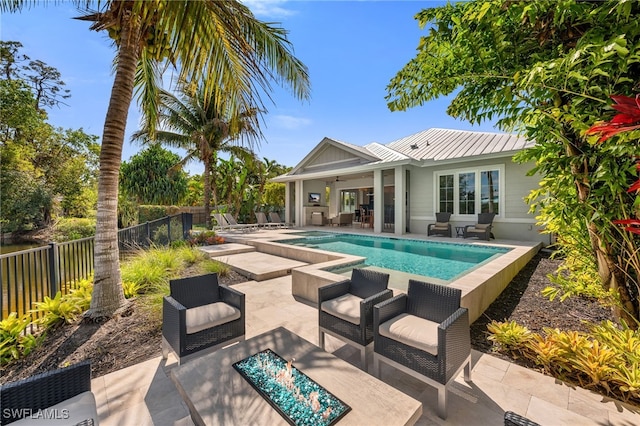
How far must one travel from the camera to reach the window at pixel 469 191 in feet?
Answer: 37.3

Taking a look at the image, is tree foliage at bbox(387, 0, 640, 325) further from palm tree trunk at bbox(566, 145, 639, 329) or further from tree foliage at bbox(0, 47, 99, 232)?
tree foliage at bbox(0, 47, 99, 232)

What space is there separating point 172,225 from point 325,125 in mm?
10437

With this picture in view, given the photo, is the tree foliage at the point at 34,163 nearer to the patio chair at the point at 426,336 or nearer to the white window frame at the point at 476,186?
the patio chair at the point at 426,336

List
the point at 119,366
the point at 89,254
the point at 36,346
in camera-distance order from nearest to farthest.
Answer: the point at 119,366 → the point at 36,346 → the point at 89,254

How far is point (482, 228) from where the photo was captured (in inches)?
422

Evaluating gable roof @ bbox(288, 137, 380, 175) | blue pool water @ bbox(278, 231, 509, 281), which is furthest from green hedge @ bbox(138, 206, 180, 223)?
blue pool water @ bbox(278, 231, 509, 281)

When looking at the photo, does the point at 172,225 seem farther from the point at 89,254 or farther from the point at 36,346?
the point at 36,346

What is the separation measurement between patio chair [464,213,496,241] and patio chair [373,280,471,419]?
9.02m

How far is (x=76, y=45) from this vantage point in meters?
5.68

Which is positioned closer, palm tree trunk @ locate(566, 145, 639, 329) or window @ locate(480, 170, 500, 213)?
palm tree trunk @ locate(566, 145, 639, 329)

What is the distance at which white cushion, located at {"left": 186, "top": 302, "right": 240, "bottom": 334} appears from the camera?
303cm

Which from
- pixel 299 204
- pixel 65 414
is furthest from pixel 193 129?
pixel 65 414

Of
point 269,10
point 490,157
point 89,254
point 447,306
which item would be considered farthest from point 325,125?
point 447,306

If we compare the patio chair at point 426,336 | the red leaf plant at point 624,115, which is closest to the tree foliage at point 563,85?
the red leaf plant at point 624,115
